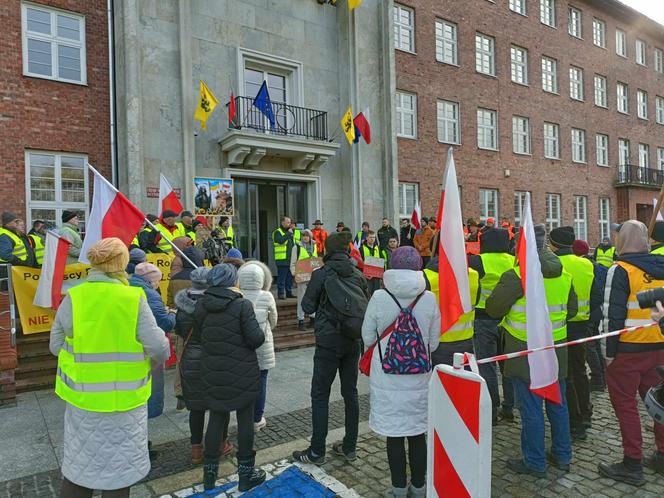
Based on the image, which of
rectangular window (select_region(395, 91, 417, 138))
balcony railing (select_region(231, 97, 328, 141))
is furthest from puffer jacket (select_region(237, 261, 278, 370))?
rectangular window (select_region(395, 91, 417, 138))

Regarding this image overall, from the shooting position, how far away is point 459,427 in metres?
2.45

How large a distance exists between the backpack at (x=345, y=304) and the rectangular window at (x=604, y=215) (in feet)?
86.8

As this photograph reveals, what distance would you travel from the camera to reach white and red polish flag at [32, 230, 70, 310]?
6.46m

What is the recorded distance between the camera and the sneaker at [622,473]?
3.72 metres

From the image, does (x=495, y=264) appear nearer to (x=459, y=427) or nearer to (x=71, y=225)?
(x=459, y=427)

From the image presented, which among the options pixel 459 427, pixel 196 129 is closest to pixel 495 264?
pixel 459 427

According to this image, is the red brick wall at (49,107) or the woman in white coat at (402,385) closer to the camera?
the woman in white coat at (402,385)

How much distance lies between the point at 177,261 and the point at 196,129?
23.8 ft

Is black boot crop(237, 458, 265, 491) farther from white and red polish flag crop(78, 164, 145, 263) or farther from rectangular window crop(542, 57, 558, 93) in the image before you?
rectangular window crop(542, 57, 558, 93)

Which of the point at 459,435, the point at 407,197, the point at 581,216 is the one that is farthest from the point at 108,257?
the point at 581,216

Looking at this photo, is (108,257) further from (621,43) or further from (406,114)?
(621,43)

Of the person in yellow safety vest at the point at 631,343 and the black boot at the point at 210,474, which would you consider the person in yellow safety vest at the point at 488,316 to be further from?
the black boot at the point at 210,474

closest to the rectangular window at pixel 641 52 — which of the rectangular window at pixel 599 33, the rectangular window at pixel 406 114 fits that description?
the rectangular window at pixel 599 33

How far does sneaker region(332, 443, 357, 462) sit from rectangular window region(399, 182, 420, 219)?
14.1 meters
